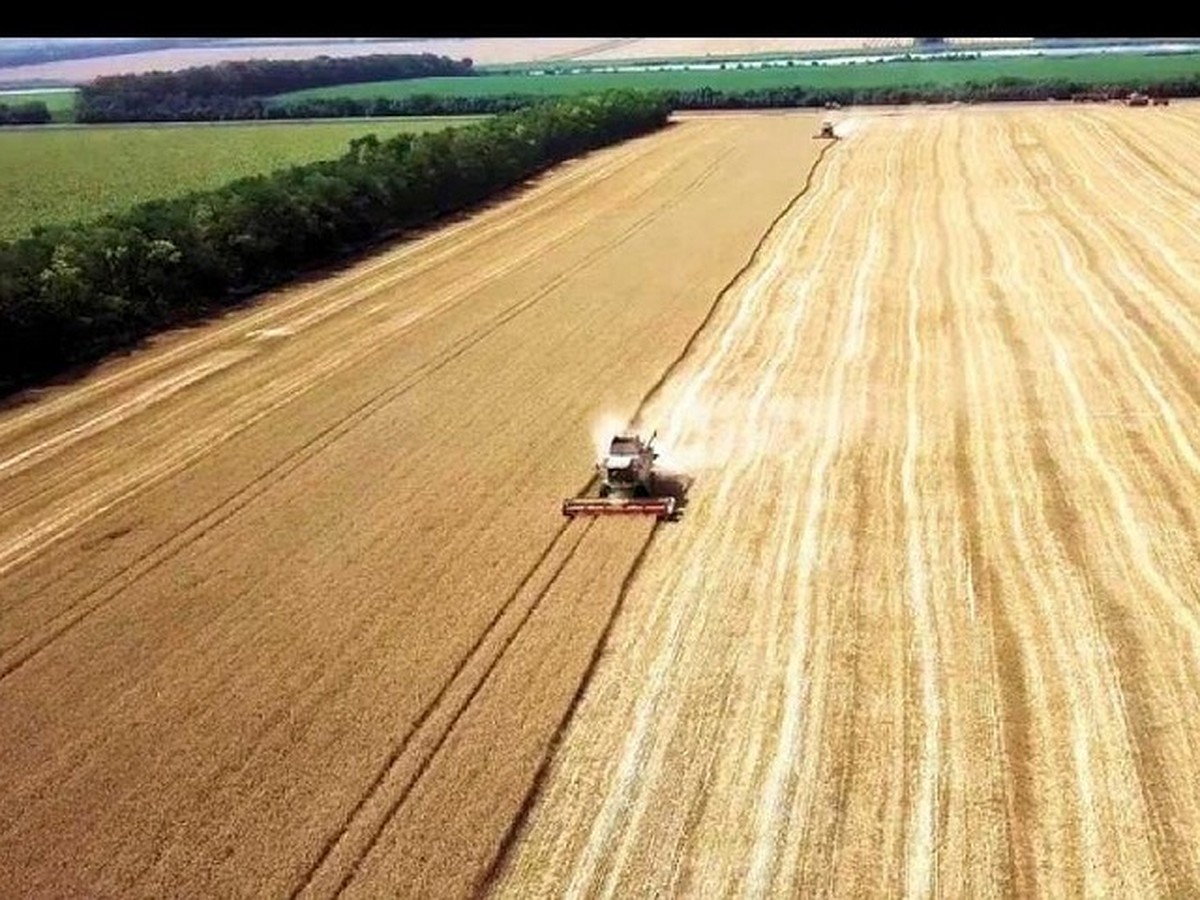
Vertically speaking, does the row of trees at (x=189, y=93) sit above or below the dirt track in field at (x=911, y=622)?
below

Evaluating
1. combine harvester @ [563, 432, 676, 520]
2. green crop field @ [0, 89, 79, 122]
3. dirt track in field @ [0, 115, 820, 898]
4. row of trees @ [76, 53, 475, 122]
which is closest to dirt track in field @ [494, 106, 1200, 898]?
combine harvester @ [563, 432, 676, 520]

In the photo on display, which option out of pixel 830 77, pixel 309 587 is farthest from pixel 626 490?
pixel 830 77

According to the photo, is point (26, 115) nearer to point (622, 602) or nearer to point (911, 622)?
point (622, 602)

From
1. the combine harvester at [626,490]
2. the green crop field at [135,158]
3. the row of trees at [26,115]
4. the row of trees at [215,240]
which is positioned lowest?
the row of trees at [26,115]

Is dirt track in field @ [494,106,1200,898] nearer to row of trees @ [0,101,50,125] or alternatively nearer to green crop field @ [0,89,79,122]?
row of trees @ [0,101,50,125]

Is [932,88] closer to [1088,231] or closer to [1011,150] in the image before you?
[1011,150]

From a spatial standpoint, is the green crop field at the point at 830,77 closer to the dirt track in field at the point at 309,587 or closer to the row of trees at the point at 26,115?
the row of trees at the point at 26,115

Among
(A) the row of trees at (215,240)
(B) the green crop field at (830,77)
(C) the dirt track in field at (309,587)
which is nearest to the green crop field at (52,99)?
(B) the green crop field at (830,77)
